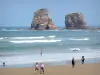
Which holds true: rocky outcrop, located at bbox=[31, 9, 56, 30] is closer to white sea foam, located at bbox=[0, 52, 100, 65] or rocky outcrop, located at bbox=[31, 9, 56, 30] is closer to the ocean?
the ocean

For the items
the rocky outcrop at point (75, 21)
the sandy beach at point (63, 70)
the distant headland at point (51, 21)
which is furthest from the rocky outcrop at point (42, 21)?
the sandy beach at point (63, 70)

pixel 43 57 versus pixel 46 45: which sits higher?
pixel 46 45

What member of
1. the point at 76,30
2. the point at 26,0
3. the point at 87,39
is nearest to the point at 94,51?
the point at 87,39

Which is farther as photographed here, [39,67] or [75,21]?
[75,21]

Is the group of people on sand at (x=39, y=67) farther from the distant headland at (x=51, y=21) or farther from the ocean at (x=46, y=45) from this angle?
the distant headland at (x=51, y=21)

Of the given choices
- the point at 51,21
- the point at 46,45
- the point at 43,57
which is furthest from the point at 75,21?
the point at 43,57

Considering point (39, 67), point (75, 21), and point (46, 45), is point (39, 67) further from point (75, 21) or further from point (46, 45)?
point (75, 21)
